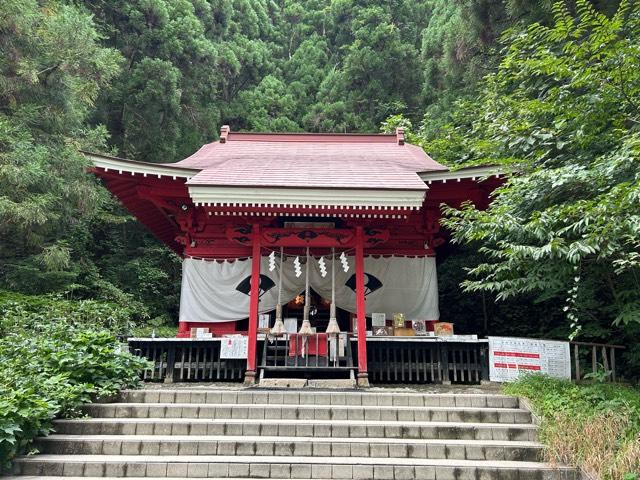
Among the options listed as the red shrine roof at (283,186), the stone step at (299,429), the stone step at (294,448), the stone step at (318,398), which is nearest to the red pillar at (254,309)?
the red shrine roof at (283,186)

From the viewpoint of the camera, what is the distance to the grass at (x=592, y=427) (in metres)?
3.87

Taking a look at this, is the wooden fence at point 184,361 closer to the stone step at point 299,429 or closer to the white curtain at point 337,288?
the white curtain at point 337,288

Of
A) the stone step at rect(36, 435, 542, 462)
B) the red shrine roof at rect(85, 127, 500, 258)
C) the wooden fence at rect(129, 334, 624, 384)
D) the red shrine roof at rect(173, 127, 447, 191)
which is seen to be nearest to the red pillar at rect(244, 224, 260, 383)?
the wooden fence at rect(129, 334, 624, 384)

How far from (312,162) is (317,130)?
Answer: 45.2 feet

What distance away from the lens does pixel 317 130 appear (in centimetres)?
Answer: 2206

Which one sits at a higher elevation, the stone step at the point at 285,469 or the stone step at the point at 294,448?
the stone step at the point at 294,448

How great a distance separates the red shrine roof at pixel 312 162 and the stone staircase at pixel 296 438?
9.93ft

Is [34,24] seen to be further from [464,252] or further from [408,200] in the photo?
[464,252]

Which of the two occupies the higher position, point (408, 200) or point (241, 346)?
point (408, 200)

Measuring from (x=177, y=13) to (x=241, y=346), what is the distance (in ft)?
54.8

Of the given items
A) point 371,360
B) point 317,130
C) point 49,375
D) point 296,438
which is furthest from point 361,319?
point 317,130

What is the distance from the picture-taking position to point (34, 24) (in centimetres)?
1106

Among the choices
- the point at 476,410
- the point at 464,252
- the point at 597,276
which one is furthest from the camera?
the point at 464,252

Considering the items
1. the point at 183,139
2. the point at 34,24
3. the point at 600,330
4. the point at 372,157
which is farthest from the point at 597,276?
the point at 183,139
